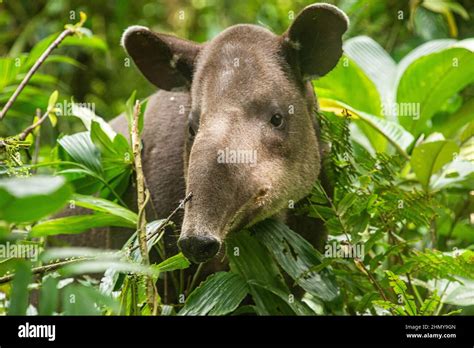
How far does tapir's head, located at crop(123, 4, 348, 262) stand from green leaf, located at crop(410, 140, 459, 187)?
2.19 feet

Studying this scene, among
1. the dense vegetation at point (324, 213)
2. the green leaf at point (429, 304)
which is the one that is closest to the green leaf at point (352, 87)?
the dense vegetation at point (324, 213)

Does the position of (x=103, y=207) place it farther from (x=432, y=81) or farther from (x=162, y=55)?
(x=432, y=81)

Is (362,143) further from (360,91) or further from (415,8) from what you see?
(415,8)

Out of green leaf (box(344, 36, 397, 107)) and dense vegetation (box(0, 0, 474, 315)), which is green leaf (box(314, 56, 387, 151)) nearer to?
dense vegetation (box(0, 0, 474, 315))

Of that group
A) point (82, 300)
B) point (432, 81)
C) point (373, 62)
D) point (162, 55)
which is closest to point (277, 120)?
point (162, 55)

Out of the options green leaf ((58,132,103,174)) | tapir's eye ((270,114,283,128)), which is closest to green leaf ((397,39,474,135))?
tapir's eye ((270,114,283,128))

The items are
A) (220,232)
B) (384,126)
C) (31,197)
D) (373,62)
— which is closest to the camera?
(31,197)

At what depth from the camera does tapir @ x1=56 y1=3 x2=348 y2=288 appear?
3336 millimetres

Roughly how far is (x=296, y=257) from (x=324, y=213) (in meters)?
0.30

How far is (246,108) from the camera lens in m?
3.79

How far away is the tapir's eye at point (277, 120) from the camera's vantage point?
3922 millimetres

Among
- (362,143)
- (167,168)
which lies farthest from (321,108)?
(167,168)

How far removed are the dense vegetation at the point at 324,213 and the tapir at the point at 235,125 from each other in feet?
0.50
